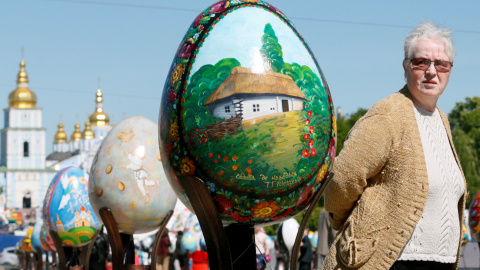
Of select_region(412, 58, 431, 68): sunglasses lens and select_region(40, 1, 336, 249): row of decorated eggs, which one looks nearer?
select_region(40, 1, 336, 249): row of decorated eggs

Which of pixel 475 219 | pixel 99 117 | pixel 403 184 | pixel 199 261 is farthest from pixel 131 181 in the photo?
pixel 99 117

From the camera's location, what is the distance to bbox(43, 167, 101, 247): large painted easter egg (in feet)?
33.7

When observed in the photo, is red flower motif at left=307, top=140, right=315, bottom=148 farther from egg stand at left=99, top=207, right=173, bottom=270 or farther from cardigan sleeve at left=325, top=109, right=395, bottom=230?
egg stand at left=99, top=207, right=173, bottom=270

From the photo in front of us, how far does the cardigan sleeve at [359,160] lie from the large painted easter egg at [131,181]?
3463mm

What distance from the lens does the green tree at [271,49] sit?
13.0 feet

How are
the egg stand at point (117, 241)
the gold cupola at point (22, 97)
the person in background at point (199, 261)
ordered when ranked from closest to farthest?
1. the egg stand at point (117, 241)
2. the person in background at point (199, 261)
3. the gold cupola at point (22, 97)

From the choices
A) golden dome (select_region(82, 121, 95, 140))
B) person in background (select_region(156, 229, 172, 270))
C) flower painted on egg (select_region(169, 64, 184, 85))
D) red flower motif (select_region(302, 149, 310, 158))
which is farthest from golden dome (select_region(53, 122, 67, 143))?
red flower motif (select_region(302, 149, 310, 158))

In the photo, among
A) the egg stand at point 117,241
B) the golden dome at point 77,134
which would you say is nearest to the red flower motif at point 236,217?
the egg stand at point 117,241

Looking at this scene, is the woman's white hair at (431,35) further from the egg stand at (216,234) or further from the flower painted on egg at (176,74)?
the flower painted on egg at (176,74)

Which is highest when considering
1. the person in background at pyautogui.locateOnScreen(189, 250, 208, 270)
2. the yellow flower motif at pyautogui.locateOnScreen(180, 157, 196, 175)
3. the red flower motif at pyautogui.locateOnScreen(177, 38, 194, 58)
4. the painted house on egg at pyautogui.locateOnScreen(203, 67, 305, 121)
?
the red flower motif at pyautogui.locateOnScreen(177, 38, 194, 58)

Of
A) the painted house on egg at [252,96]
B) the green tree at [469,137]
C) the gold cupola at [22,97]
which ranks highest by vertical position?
the gold cupola at [22,97]

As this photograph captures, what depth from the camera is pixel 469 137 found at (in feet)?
172

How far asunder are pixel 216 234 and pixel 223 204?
0.46 feet

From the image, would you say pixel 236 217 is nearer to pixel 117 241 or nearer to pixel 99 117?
pixel 117 241
